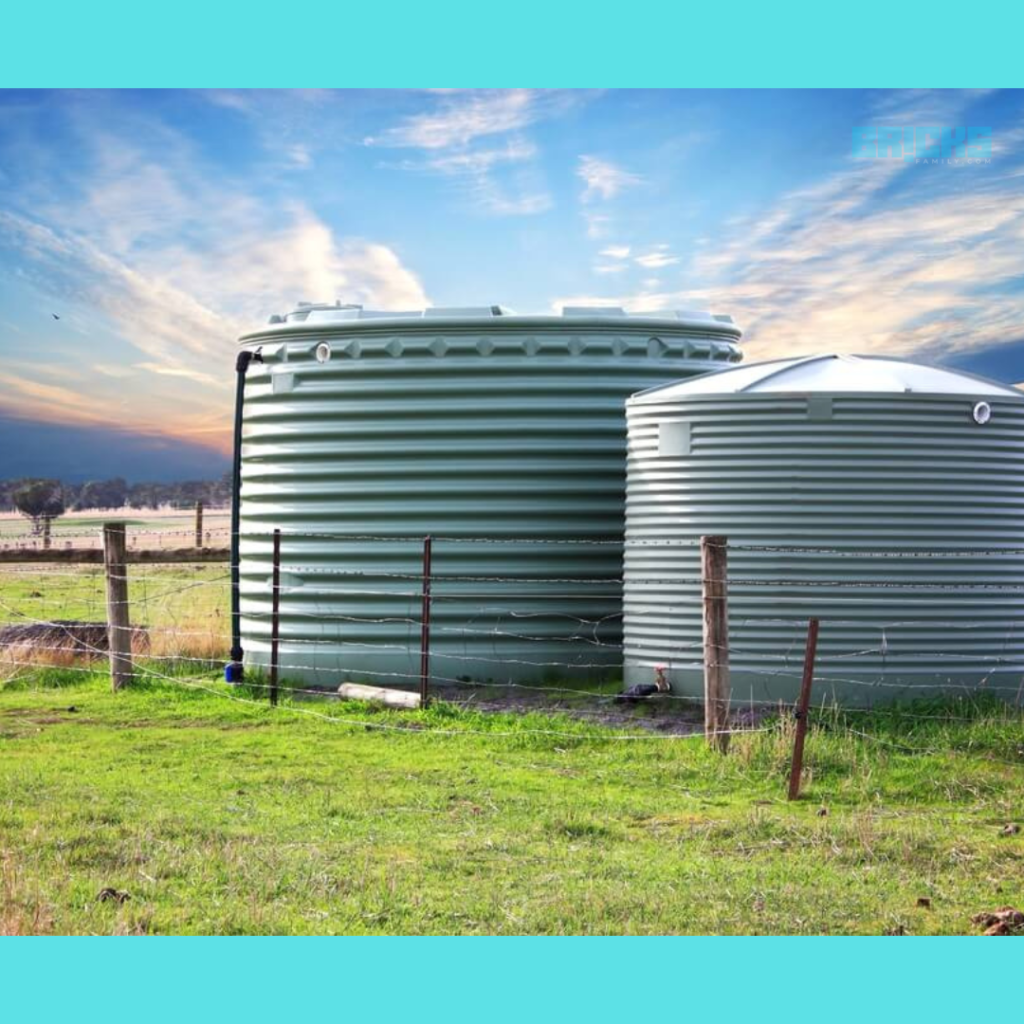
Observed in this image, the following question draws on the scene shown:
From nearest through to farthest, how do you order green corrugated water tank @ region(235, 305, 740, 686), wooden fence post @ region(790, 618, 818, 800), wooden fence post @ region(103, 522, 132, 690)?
wooden fence post @ region(790, 618, 818, 800) < green corrugated water tank @ region(235, 305, 740, 686) < wooden fence post @ region(103, 522, 132, 690)

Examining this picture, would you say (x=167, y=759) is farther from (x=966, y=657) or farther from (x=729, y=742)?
(x=966, y=657)

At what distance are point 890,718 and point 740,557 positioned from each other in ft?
4.91

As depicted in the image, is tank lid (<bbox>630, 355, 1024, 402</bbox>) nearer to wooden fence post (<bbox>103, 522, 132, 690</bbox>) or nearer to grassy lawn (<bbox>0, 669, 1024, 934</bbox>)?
grassy lawn (<bbox>0, 669, 1024, 934</bbox>)

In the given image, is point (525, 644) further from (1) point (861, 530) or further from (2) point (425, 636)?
(1) point (861, 530)

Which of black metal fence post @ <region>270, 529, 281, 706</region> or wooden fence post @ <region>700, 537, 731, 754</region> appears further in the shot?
black metal fence post @ <region>270, 529, 281, 706</region>

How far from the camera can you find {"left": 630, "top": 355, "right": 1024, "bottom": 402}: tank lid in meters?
11.0

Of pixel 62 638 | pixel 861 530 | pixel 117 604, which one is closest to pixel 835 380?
pixel 861 530

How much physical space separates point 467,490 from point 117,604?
310cm

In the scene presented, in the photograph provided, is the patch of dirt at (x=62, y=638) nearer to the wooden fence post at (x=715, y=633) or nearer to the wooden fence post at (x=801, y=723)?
the wooden fence post at (x=715, y=633)

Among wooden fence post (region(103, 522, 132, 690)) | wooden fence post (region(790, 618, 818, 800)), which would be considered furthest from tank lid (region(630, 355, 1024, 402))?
wooden fence post (region(103, 522, 132, 690))

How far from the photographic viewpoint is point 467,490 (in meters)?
12.8

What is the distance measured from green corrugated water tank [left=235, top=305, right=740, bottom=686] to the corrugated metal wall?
1945 mm

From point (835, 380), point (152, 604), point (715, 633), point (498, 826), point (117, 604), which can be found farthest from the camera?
point (152, 604)

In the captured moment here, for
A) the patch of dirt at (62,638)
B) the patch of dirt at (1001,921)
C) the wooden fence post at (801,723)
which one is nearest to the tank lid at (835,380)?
the wooden fence post at (801,723)
